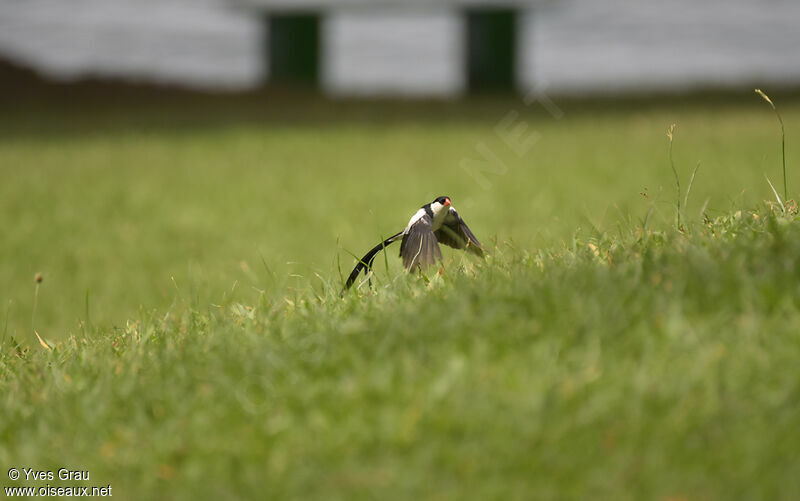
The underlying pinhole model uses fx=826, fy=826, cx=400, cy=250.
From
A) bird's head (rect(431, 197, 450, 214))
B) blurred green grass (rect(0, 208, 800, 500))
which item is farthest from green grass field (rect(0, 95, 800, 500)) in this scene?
bird's head (rect(431, 197, 450, 214))

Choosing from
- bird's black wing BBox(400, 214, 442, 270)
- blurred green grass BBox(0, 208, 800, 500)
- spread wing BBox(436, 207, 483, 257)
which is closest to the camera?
blurred green grass BBox(0, 208, 800, 500)

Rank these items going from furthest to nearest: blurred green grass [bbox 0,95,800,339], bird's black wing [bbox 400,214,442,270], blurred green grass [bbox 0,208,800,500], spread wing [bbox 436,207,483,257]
Answer: blurred green grass [bbox 0,95,800,339], spread wing [bbox 436,207,483,257], bird's black wing [bbox 400,214,442,270], blurred green grass [bbox 0,208,800,500]

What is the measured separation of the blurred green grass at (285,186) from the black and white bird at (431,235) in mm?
435

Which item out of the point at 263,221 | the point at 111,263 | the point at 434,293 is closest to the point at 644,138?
the point at 263,221

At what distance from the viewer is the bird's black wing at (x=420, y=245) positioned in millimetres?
2945

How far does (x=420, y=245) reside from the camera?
2947 millimetres

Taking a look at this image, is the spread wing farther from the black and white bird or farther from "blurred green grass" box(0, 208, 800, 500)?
"blurred green grass" box(0, 208, 800, 500)

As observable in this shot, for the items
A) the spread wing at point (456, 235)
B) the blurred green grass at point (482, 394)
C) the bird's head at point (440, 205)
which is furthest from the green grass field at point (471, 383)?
the bird's head at point (440, 205)

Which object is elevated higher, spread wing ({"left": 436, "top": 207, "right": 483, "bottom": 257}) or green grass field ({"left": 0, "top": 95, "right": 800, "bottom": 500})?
spread wing ({"left": 436, "top": 207, "right": 483, "bottom": 257})

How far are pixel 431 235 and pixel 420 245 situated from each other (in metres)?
0.05

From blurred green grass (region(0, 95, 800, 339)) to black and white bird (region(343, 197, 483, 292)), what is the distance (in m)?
0.44

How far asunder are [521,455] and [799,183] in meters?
7.05

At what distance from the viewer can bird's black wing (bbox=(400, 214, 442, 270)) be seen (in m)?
2.95

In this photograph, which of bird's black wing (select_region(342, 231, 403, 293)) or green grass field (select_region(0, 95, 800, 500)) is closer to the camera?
green grass field (select_region(0, 95, 800, 500))
